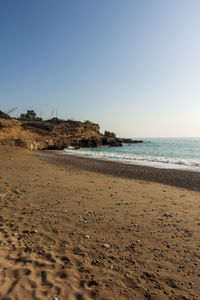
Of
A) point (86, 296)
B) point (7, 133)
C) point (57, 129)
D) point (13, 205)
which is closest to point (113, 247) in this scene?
point (86, 296)

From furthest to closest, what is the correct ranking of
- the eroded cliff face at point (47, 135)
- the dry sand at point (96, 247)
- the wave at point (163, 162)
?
the eroded cliff face at point (47, 135) < the wave at point (163, 162) < the dry sand at point (96, 247)

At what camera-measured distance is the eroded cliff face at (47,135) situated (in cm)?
3256

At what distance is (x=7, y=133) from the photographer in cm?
3209

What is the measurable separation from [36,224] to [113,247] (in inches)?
85.7

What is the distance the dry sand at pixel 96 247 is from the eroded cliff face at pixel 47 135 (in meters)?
28.9

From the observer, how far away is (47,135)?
4497 centimetres

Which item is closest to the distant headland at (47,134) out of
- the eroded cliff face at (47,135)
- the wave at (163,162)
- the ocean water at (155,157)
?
the eroded cliff face at (47,135)

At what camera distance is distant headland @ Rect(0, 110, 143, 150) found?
107 feet

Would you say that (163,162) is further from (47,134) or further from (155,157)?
(47,134)

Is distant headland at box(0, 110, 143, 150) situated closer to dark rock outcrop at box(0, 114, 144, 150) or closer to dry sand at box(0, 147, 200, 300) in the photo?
dark rock outcrop at box(0, 114, 144, 150)

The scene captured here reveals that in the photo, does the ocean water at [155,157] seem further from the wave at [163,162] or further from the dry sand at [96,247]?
the dry sand at [96,247]

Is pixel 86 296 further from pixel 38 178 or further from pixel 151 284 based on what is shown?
pixel 38 178

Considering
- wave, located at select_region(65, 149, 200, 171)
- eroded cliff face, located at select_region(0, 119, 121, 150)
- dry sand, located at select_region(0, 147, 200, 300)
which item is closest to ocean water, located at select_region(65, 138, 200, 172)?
wave, located at select_region(65, 149, 200, 171)

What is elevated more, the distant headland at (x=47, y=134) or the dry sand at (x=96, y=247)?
the distant headland at (x=47, y=134)
